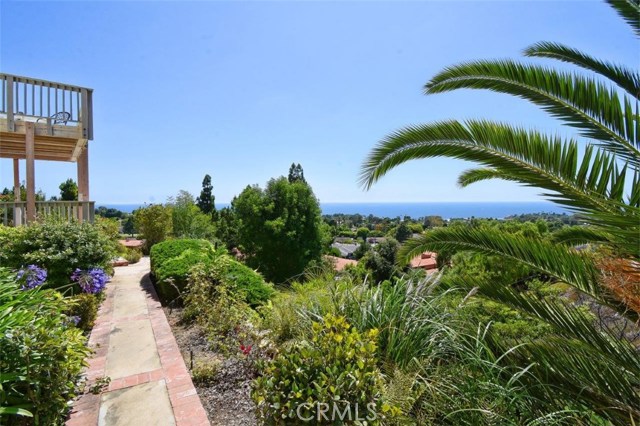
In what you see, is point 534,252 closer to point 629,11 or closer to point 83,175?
point 629,11

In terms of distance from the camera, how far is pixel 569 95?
2.92m

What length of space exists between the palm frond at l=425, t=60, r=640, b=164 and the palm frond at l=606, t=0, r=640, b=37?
93cm

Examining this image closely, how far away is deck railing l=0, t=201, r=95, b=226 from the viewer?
21.7 feet

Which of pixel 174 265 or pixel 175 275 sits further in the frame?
pixel 174 265

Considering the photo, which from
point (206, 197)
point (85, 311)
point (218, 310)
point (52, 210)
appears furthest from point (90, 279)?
point (206, 197)

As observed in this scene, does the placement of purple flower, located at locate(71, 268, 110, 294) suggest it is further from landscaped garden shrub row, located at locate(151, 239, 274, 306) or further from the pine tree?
the pine tree

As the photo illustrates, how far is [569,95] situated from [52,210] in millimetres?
9091

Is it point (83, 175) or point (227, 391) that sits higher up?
point (83, 175)

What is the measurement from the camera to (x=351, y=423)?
167 cm

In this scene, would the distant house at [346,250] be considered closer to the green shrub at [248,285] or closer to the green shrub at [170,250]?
the green shrub at [170,250]

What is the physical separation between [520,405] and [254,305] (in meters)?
3.95

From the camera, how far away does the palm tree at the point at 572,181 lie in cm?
212

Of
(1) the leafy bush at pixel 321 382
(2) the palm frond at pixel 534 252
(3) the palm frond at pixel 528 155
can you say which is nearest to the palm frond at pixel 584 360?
(2) the palm frond at pixel 534 252

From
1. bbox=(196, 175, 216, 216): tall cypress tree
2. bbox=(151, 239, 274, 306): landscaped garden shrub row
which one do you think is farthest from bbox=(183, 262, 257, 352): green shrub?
bbox=(196, 175, 216, 216): tall cypress tree
